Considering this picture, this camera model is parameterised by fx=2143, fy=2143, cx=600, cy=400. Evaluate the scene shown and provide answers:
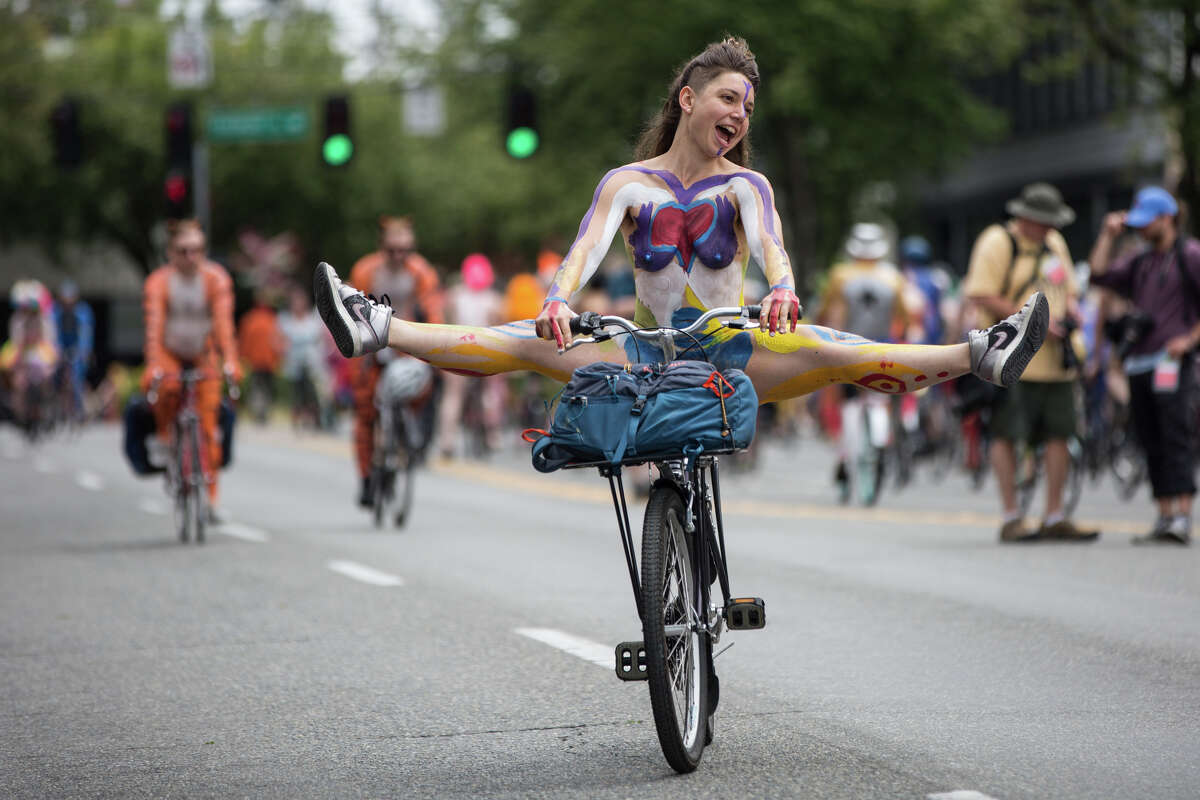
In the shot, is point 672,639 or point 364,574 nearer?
point 672,639

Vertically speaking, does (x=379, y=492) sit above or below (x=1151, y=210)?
below

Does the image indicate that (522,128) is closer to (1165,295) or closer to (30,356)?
(30,356)

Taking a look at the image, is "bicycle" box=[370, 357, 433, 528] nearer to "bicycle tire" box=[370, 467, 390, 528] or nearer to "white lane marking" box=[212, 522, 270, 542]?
"bicycle tire" box=[370, 467, 390, 528]

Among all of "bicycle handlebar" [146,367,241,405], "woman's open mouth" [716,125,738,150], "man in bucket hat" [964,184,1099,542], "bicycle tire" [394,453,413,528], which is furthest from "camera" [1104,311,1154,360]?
"woman's open mouth" [716,125,738,150]

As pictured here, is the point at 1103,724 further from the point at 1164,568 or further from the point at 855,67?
the point at 855,67

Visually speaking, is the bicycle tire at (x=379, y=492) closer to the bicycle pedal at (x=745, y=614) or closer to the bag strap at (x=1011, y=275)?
the bag strap at (x=1011, y=275)

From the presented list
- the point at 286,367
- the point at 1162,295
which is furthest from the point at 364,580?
the point at 286,367

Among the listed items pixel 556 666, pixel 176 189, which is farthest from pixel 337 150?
pixel 556 666

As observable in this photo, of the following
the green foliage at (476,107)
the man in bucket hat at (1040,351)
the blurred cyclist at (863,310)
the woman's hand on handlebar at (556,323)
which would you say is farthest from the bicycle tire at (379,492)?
the green foliage at (476,107)

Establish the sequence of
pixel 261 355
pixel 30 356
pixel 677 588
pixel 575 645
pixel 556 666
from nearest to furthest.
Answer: pixel 677 588 → pixel 556 666 → pixel 575 645 → pixel 30 356 → pixel 261 355

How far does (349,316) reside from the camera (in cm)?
629

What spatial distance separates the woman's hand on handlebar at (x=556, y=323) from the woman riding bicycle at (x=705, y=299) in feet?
1.39

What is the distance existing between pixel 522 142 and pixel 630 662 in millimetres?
18976

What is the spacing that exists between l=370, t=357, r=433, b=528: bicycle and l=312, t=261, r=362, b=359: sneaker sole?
7.40 meters
